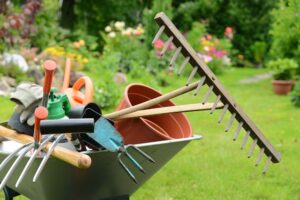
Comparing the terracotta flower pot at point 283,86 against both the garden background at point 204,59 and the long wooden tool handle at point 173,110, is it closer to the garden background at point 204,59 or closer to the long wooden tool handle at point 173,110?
the garden background at point 204,59

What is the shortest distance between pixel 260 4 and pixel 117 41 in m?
5.57

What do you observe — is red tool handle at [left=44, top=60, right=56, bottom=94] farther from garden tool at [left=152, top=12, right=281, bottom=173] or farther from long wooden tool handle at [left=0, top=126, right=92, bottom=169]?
garden tool at [left=152, top=12, right=281, bottom=173]

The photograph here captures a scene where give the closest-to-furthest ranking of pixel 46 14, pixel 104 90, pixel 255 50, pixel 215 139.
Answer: pixel 215 139
pixel 104 90
pixel 46 14
pixel 255 50

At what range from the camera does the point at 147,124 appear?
6.88 feet

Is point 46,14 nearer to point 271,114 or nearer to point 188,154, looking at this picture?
point 271,114

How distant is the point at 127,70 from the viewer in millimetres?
9695

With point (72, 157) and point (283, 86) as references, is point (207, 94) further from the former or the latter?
point (283, 86)

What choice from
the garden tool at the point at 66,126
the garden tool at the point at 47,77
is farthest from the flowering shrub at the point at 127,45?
the garden tool at the point at 66,126

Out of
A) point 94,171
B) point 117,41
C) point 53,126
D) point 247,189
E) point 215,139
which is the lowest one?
point 117,41

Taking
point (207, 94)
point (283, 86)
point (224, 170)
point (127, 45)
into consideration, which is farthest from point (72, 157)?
point (127, 45)

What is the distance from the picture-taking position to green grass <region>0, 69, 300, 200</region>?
348cm

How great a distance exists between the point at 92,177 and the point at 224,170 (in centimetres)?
225

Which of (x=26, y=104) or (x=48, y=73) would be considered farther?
(x=26, y=104)

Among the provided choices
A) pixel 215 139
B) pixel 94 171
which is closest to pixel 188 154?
pixel 215 139
